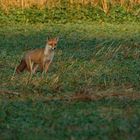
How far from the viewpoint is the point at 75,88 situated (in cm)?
1003

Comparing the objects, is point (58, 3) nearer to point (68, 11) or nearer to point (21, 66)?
point (68, 11)

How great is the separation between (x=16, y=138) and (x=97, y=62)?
20.5ft

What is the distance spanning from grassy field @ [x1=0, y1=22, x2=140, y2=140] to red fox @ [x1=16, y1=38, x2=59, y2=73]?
19 centimetres

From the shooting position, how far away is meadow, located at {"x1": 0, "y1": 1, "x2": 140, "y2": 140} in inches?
287

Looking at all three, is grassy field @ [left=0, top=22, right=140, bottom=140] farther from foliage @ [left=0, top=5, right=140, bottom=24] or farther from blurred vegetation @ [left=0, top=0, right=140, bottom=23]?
blurred vegetation @ [left=0, top=0, right=140, bottom=23]

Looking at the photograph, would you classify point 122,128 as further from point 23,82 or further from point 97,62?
point 97,62

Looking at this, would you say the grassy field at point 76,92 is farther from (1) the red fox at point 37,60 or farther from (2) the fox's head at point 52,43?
(2) the fox's head at point 52,43

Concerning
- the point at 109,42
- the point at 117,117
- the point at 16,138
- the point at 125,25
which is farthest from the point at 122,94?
the point at 125,25

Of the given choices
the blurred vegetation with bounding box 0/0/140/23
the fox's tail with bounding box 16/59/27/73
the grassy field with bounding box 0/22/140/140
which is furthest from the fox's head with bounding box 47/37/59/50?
the blurred vegetation with bounding box 0/0/140/23

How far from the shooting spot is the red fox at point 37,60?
1202 centimetres

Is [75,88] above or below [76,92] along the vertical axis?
below

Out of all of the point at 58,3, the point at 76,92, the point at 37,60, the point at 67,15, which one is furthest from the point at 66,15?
the point at 76,92

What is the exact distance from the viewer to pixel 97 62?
1298cm

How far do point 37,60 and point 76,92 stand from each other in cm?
300
